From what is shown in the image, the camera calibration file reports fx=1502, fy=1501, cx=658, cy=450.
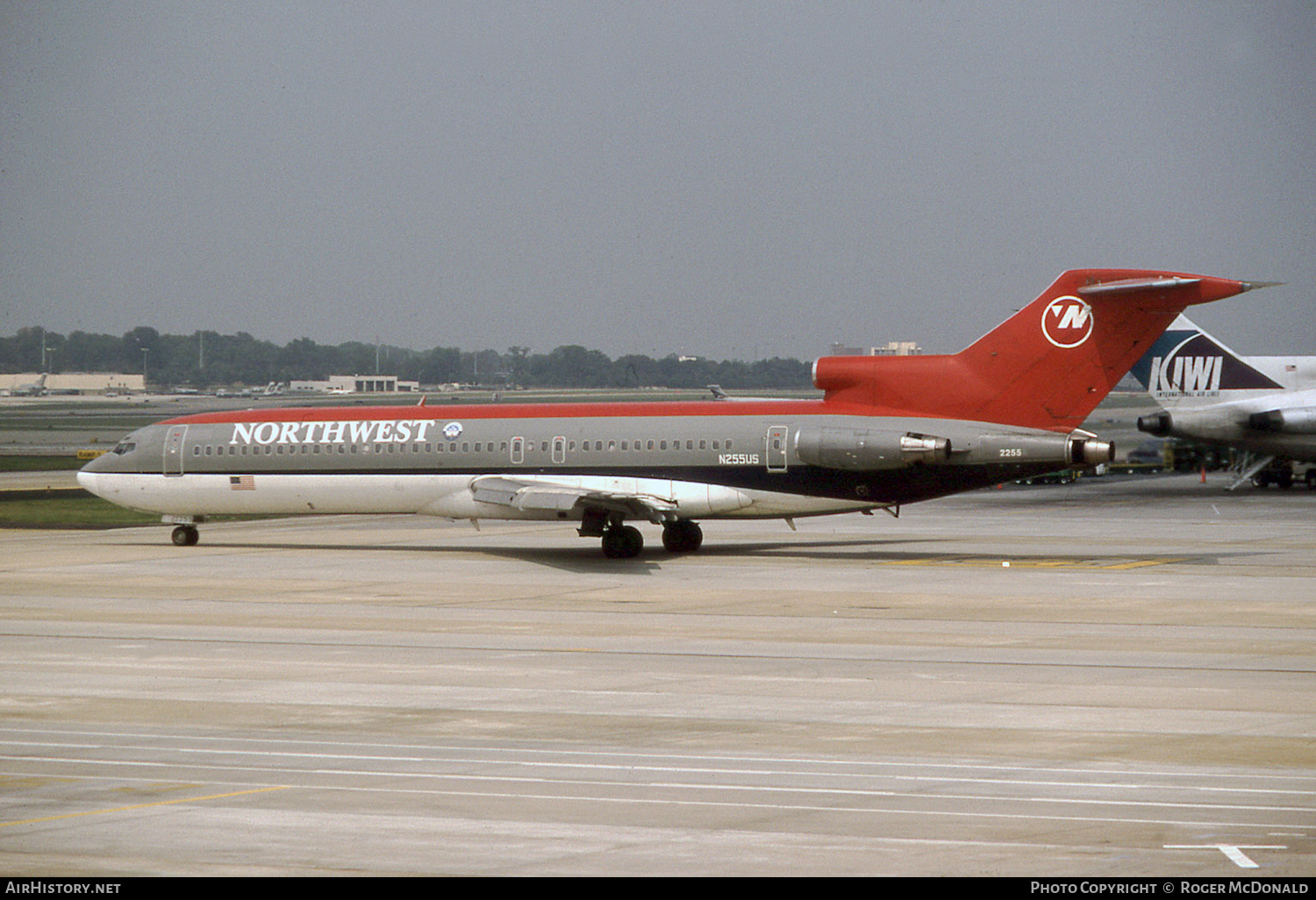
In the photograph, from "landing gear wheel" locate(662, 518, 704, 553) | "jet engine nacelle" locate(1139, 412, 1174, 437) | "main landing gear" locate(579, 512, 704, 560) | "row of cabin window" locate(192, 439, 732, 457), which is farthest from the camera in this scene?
"jet engine nacelle" locate(1139, 412, 1174, 437)

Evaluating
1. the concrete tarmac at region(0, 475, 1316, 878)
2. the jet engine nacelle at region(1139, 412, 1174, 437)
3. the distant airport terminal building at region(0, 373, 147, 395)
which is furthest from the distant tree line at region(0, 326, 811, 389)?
the concrete tarmac at region(0, 475, 1316, 878)

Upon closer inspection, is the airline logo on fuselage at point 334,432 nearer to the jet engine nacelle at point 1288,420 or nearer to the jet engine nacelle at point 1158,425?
the jet engine nacelle at point 1158,425

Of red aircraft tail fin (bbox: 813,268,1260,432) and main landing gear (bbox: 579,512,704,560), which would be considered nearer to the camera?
red aircraft tail fin (bbox: 813,268,1260,432)

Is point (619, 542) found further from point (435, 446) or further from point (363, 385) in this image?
point (363, 385)

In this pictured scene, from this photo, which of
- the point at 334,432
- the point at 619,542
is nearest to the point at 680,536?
the point at 619,542

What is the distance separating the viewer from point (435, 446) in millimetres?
37656

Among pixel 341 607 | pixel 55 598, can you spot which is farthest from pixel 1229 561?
pixel 55 598

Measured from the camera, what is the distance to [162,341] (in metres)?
179

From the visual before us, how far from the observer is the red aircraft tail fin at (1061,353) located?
1310 inches

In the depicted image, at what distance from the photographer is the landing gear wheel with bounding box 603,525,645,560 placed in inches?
1396

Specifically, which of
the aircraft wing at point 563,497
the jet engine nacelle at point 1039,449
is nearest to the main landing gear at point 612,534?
the aircraft wing at point 563,497

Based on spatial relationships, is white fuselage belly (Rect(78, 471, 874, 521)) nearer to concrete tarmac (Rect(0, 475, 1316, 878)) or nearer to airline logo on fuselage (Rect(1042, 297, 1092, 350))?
concrete tarmac (Rect(0, 475, 1316, 878))

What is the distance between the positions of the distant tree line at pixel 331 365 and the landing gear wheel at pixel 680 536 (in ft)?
290

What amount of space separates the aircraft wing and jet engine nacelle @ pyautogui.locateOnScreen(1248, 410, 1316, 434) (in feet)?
118
